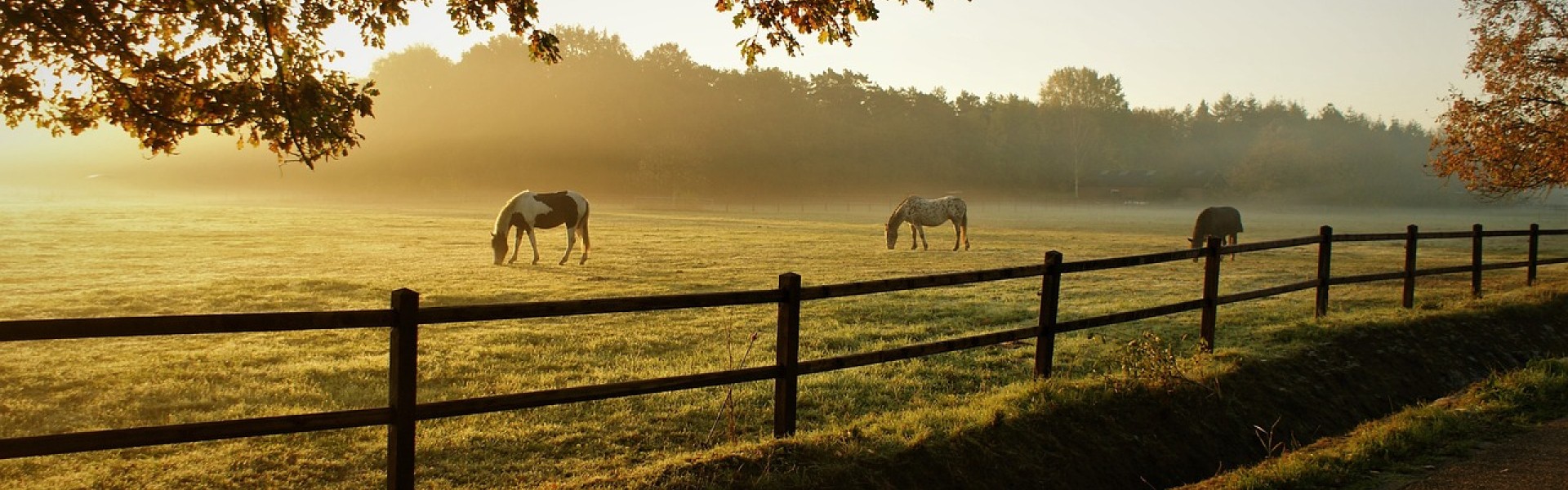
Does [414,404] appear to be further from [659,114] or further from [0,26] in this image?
[659,114]

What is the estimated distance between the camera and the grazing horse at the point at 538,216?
19153mm

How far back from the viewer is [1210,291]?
26.0 feet

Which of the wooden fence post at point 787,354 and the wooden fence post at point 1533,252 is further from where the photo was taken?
the wooden fence post at point 1533,252

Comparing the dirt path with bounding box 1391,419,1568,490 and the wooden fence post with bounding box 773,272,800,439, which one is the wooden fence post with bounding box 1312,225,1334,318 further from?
the wooden fence post with bounding box 773,272,800,439

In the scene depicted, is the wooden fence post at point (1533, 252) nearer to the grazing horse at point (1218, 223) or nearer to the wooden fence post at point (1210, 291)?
the wooden fence post at point (1210, 291)

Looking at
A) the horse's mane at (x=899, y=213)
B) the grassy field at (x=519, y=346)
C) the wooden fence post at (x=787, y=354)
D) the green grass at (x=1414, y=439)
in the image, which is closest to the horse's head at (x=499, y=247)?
the grassy field at (x=519, y=346)

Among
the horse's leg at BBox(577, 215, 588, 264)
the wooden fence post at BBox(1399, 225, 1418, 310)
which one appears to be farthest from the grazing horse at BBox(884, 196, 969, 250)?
the wooden fence post at BBox(1399, 225, 1418, 310)

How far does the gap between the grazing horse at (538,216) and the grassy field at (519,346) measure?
566mm

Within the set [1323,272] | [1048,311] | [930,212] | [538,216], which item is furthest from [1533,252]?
[538,216]

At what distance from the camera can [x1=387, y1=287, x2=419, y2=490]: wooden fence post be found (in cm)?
377

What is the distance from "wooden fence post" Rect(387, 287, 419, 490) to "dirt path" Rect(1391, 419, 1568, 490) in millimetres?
5202

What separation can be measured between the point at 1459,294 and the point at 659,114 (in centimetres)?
7150

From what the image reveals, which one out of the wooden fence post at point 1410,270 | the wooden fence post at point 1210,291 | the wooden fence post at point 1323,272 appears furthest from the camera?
the wooden fence post at point 1410,270

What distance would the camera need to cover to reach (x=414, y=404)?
395cm
